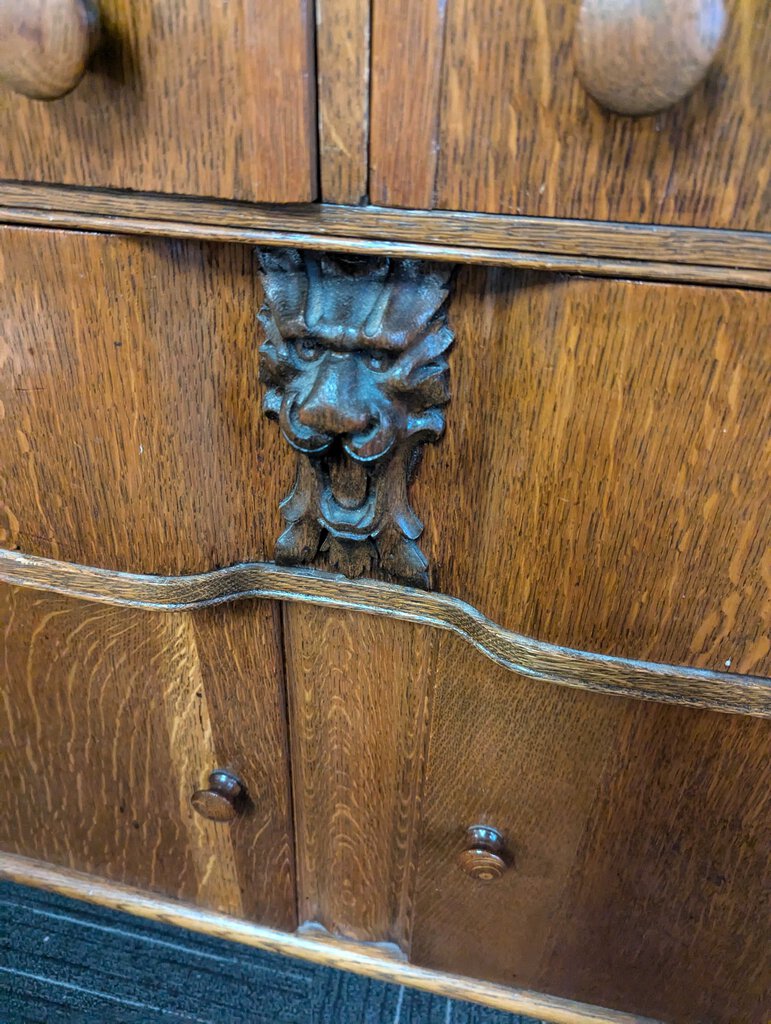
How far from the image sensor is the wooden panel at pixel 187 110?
0.99ft

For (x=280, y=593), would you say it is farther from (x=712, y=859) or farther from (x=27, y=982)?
(x=27, y=982)

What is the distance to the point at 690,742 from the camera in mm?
459

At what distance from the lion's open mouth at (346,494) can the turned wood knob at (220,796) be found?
255 mm

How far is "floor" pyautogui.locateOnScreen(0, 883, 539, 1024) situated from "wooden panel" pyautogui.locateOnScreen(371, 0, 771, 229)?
68 centimetres

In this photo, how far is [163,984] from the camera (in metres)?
0.71

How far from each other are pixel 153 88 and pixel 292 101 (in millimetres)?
58

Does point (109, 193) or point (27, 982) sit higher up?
point (109, 193)

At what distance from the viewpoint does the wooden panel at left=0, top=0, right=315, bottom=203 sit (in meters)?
0.30

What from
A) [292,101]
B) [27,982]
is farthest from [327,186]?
[27,982]

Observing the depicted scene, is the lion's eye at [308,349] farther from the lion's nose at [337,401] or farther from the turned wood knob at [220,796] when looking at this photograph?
the turned wood knob at [220,796]

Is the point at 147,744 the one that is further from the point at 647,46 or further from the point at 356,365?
the point at 647,46

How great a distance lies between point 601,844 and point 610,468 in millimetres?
289

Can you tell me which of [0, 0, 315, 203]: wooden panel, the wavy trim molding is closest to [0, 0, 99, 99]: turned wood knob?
[0, 0, 315, 203]: wooden panel

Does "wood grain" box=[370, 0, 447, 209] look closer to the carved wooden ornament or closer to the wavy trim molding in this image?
the carved wooden ornament
